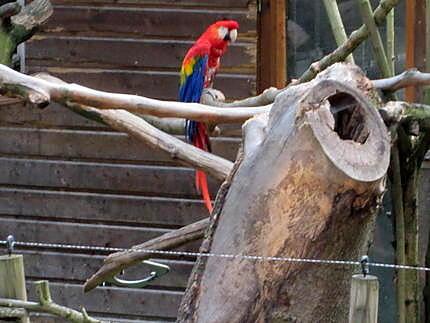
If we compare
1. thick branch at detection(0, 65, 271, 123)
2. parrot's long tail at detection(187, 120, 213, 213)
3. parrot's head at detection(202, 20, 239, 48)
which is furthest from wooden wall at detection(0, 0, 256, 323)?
thick branch at detection(0, 65, 271, 123)

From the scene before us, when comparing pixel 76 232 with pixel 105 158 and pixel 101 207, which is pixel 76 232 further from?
pixel 105 158

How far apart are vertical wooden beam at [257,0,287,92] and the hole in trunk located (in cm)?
249

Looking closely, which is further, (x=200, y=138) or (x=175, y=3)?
(x=175, y=3)

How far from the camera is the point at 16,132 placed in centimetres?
472

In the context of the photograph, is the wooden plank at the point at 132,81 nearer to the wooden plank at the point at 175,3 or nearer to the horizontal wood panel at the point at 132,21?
the horizontal wood panel at the point at 132,21

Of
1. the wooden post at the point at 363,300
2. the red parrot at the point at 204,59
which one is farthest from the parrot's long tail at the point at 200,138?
the wooden post at the point at 363,300

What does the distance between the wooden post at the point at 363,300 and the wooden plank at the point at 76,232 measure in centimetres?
287

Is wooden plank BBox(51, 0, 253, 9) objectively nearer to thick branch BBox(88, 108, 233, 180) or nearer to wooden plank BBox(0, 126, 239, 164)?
wooden plank BBox(0, 126, 239, 164)

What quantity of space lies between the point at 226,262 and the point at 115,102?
517 mm

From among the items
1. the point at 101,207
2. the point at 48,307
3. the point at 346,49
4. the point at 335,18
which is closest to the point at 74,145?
the point at 101,207

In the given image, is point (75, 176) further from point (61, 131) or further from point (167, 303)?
point (167, 303)

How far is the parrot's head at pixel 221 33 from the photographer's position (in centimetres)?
417

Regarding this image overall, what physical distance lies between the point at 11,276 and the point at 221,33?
229 centimetres

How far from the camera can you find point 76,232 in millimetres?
4742
